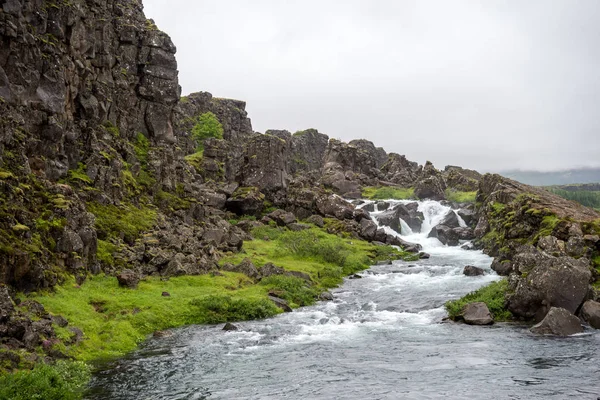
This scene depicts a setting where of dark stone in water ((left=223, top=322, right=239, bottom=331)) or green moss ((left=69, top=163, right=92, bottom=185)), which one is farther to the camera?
green moss ((left=69, top=163, right=92, bottom=185))

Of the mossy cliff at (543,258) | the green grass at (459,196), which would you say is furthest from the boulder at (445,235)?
the green grass at (459,196)

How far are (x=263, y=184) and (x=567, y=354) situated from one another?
253ft

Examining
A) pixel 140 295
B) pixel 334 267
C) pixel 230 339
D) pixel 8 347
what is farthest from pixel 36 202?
pixel 334 267

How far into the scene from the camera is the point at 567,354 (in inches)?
1040

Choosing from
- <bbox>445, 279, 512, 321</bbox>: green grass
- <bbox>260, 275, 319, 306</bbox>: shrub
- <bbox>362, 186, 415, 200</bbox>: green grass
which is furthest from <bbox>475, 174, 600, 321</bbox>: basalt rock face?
<bbox>362, 186, 415, 200</bbox>: green grass

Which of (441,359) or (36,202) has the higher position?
(36,202)

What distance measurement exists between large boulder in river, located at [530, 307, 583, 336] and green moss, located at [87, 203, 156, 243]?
120ft

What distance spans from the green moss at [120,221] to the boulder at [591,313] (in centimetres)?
3906

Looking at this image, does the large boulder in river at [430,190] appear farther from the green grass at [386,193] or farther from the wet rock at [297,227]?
the wet rock at [297,227]

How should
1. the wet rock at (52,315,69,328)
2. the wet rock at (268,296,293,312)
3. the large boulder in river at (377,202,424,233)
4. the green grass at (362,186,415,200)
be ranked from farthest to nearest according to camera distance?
1. the green grass at (362,186,415,200)
2. the large boulder in river at (377,202,424,233)
3. the wet rock at (268,296,293,312)
4. the wet rock at (52,315,69,328)

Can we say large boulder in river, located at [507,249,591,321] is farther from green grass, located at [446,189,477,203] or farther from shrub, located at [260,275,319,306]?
green grass, located at [446,189,477,203]

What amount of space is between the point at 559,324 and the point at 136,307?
29.1m

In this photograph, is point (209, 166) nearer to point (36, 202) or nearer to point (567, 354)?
point (36, 202)

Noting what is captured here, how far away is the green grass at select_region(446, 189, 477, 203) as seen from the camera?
125887 mm
